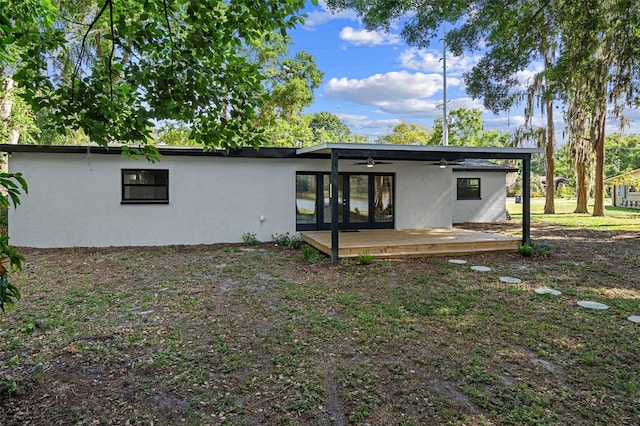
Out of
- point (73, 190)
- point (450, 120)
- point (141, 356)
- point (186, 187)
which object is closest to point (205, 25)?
point (141, 356)

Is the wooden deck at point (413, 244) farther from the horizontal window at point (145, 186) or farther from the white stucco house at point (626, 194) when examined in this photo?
the white stucco house at point (626, 194)

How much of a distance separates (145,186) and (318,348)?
23.9 ft

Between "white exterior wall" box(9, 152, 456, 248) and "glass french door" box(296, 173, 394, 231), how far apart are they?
0.81ft

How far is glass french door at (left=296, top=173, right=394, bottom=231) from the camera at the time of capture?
411 inches

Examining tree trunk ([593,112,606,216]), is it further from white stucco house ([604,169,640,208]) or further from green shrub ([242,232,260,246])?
green shrub ([242,232,260,246])

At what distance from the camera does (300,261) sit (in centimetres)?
778

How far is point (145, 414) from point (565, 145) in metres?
21.1

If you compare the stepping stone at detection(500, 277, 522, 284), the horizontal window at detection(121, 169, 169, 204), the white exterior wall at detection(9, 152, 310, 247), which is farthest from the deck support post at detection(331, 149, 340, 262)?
the horizontal window at detection(121, 169, 169, 204)

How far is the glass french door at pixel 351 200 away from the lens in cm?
1045

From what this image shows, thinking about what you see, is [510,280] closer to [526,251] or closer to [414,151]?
A: [526,251]

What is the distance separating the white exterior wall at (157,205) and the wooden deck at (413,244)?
1.57 meters

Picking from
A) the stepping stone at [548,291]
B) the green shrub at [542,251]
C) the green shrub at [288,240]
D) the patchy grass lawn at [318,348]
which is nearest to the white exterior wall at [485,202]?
the green shrub at [542,251]

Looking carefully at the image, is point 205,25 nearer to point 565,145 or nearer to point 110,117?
point 110,117

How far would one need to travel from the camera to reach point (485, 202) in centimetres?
1498
